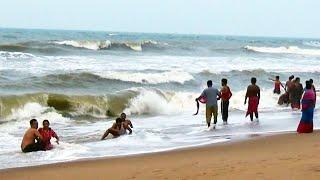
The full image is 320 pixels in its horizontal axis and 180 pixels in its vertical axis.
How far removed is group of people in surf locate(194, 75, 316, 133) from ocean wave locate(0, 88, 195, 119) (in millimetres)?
4071

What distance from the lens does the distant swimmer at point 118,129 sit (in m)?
13.1

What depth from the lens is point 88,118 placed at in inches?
704

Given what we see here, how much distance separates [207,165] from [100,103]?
12117mm

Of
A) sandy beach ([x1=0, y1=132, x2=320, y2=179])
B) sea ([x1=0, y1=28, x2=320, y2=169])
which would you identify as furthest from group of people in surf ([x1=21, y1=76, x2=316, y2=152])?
sandy beach ([x1=0, y1=132, x2=320, y2=179])

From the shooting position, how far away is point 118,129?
1331 centimetres

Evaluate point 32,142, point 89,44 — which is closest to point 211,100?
point 32,142

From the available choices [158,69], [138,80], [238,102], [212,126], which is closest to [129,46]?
[158,69]

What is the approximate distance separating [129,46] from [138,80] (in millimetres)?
27495

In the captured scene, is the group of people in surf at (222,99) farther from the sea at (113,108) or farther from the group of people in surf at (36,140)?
the group of people in surf at (36,140)

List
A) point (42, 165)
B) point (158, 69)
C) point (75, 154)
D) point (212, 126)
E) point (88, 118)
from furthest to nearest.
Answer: point (158, 69)
point (88, 118)
point (212, 126)
point (75, 154)
point (42, 165)

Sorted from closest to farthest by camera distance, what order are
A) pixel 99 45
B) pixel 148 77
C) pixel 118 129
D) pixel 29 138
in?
pixel 29 138
pixel 118 129
pixel 148 77
pixel 99 45

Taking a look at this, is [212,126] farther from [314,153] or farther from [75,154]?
[314,153]

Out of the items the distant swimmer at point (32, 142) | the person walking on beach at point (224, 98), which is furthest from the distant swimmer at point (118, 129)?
the person walking on beach at point (224, 98)

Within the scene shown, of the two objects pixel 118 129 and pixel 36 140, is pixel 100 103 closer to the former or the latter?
pixel 118 129
